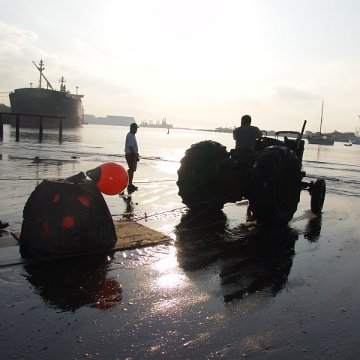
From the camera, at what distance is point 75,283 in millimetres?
3805

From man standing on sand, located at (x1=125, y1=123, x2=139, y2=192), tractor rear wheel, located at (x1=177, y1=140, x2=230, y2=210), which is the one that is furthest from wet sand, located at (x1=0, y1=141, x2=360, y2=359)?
man standing on sand, located at (x1=125, y1=123, x2=139, y2=192)

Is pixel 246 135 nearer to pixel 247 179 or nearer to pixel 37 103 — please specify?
pixel 247 179

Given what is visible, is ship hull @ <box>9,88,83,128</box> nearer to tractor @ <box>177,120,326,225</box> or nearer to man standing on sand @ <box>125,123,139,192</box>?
man standing on sand @ <box>125,123,139,192</box>

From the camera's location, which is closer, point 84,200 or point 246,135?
point 84,200

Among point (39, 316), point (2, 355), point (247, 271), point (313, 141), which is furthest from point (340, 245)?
point (313, 141)

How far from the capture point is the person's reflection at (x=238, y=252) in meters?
4.16

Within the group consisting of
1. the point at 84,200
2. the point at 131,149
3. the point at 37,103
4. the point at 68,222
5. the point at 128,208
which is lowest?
the point at 128,208

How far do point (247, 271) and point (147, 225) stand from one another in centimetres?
242

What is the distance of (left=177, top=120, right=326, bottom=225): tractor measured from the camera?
623 centimetres

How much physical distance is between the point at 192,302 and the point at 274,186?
3263 millimetres

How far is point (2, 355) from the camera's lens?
8.30 ft

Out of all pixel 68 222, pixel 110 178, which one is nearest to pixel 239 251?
pixel 110 178

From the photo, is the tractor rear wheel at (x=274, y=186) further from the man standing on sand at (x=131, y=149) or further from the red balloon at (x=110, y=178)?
the man standing on sand at (x=131, y=149)

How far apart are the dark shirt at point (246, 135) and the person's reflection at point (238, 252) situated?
4.98 feet
